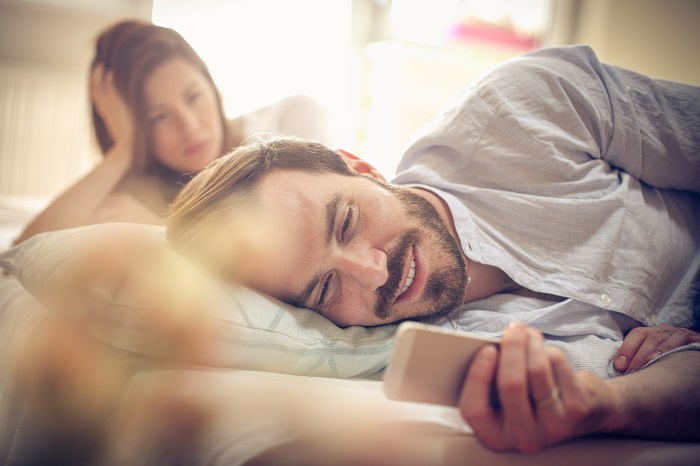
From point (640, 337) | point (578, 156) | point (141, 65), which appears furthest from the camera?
point (141, 65)

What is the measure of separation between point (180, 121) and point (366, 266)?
1.04 meters

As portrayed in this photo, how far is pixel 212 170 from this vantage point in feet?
3.23

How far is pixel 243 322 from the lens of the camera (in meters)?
0.68

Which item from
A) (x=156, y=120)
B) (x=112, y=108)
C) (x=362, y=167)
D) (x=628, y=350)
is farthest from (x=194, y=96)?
(x=628, y=350)

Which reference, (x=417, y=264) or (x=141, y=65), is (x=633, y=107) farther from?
(x=141, y=65)

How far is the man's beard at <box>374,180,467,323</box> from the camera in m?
0.86

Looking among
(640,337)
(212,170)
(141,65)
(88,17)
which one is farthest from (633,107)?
(88,17)

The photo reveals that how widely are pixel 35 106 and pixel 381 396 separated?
270 cm

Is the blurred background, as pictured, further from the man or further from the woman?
the man

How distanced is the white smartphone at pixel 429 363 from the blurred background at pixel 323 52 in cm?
229

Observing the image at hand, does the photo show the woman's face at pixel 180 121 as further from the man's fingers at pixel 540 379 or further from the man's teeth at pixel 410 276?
the man's fingers at pixel 540 379

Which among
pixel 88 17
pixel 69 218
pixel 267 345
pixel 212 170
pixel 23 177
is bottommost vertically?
pixel 23 177

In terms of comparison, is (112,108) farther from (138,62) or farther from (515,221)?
(515,221)

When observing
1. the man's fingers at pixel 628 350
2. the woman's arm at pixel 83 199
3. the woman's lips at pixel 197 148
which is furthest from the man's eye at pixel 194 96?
the man's fingers at pixel 628 350
